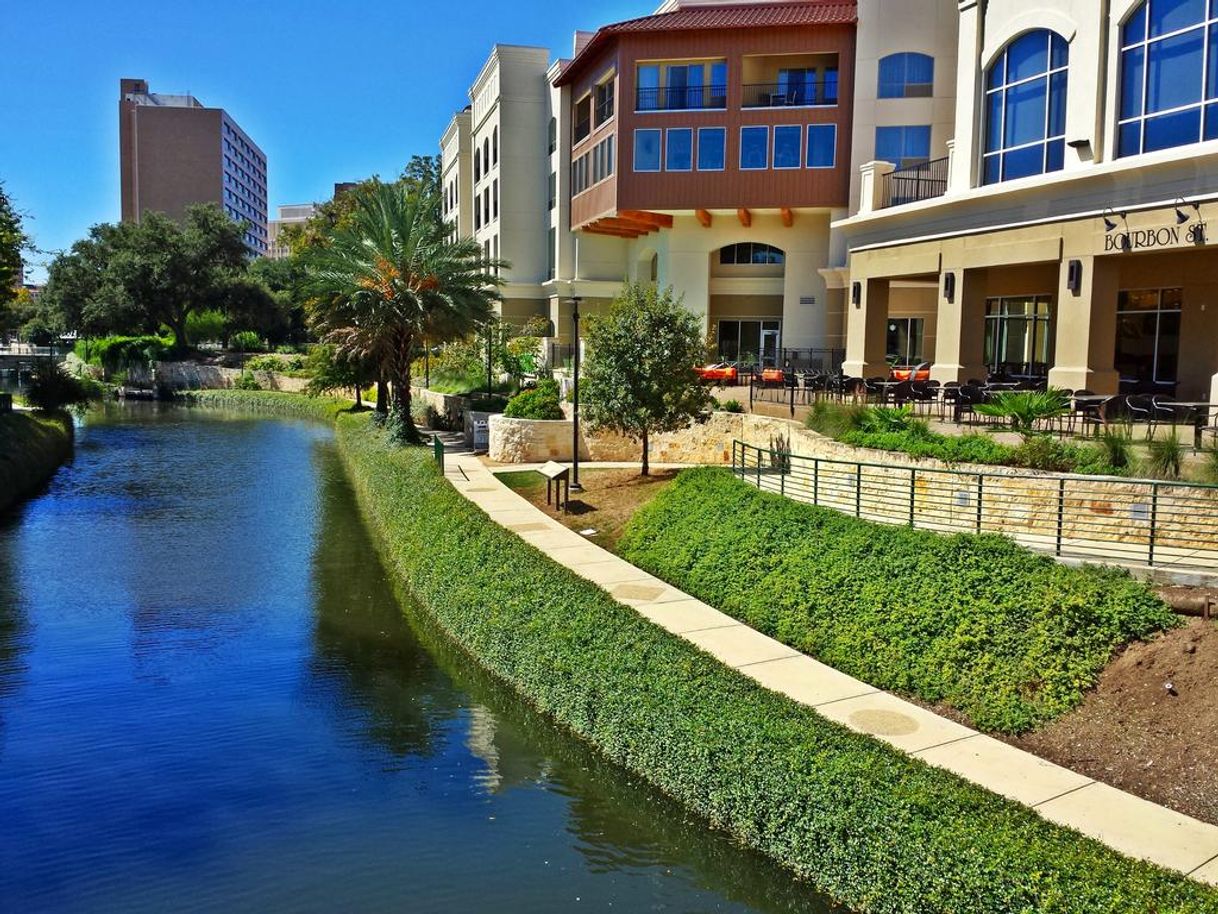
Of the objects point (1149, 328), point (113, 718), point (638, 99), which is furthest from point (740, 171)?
point (113, 718)

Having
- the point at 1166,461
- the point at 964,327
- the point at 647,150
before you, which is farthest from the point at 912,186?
the point at 1166,461

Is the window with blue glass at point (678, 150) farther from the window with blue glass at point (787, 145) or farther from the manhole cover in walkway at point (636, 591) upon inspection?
the manhole cover in walkway at point (636, 591)

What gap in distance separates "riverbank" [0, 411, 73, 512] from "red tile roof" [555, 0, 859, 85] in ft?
82.9

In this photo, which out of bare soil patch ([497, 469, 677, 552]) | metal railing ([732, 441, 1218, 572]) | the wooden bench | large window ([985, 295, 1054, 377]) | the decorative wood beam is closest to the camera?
metal railing ([732, 441, 1218, 572])

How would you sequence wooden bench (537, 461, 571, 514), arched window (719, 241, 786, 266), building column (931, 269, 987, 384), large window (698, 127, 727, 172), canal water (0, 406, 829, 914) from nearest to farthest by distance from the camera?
canal water (0, 406, 829, 914) → wooden bench (537, 461, 571, 514) → building column (931, 269, 987, 384) → large window (698, 127, 727, 172) → arched window (719, 241, 786, 266)

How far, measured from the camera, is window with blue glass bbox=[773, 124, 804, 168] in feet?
120

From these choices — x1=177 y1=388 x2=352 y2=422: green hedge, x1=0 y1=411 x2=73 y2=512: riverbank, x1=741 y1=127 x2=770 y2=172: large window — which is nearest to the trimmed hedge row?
x1=0 y1=411 x2=73 y2=512: riverbank

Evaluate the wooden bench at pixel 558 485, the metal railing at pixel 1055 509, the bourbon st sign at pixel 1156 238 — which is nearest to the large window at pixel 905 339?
the bourbon st sign at pixel 1156 238

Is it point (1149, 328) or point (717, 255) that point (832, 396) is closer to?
point (1149, 328)

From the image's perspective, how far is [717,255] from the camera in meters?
41.6

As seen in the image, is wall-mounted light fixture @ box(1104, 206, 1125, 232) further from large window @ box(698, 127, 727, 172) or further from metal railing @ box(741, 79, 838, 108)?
large window @ box(698, 127, 727, 172)

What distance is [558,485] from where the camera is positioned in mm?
22797

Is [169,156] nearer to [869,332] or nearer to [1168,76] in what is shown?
[869,332]

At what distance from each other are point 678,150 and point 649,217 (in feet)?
9.89
